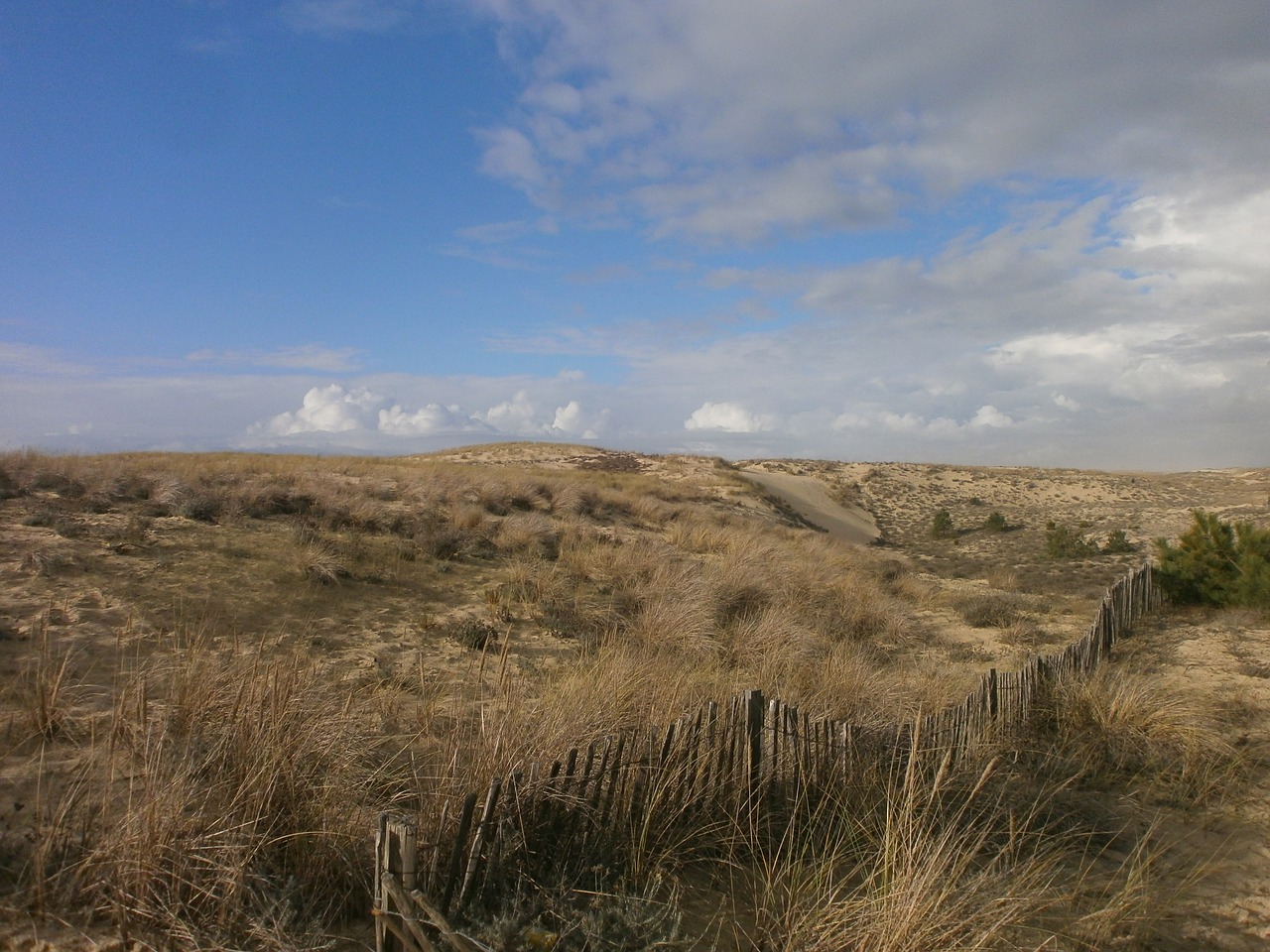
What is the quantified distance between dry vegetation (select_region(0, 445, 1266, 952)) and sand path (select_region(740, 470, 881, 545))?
2511cm

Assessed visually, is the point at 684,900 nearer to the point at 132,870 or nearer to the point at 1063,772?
the point at 132,870

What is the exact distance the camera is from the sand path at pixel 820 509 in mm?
39781

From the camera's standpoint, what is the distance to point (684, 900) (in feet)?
12.0

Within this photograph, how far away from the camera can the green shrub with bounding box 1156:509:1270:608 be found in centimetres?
1159

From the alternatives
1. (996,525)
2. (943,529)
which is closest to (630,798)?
(943,529)

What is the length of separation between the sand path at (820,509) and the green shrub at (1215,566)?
23.7m

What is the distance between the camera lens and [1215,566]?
1237 cm

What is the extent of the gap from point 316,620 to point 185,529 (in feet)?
13.9

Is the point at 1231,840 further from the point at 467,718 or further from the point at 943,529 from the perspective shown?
the point at 943,529

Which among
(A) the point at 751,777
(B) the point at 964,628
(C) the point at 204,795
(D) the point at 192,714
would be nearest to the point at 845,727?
(A) the point at 751,777

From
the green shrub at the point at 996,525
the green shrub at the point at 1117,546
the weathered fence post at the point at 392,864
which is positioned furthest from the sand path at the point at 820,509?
the weathered fence post at the point at 392,864

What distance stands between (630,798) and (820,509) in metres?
41.6

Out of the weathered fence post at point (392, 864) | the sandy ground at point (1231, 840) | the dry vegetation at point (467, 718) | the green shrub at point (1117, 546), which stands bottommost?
the green shrub at point (1117, 546)

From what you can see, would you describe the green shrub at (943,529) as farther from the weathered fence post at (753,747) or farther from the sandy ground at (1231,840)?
the weathered fence post at (753,747)
